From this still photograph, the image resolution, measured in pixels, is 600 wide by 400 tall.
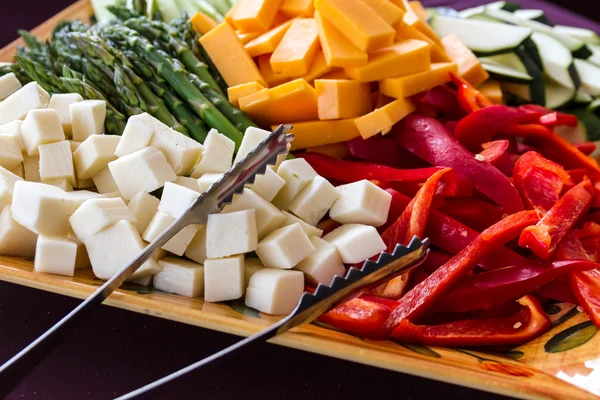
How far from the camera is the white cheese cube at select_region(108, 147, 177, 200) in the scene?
78.5 inches

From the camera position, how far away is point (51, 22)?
3.35 meters

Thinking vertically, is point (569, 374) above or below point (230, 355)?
below

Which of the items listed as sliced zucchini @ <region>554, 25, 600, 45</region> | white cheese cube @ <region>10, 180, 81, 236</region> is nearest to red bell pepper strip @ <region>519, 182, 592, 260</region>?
white cheese cube @ <region>10, 180, 81, 236</region>

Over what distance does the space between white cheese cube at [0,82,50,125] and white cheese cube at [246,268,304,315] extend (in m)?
1.09

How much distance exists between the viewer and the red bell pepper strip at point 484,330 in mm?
1729

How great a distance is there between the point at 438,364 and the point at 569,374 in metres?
0.37

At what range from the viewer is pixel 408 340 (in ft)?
5.67

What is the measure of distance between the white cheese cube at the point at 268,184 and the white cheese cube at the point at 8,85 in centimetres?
117

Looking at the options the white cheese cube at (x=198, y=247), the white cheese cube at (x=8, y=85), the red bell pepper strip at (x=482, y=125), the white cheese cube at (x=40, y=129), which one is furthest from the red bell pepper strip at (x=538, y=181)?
the white cheese cube at (x=8, y=85)

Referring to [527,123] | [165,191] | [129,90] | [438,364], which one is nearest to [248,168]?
[165,191]

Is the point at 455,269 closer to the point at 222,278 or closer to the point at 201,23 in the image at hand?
the point at 222,278

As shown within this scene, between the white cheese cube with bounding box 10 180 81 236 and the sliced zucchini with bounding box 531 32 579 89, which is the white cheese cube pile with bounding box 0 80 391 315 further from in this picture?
the sliced zucchini with bounding box 531 32 579 89

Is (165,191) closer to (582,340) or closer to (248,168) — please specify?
(248,168)

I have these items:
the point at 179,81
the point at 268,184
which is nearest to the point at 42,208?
the point at 268,184
